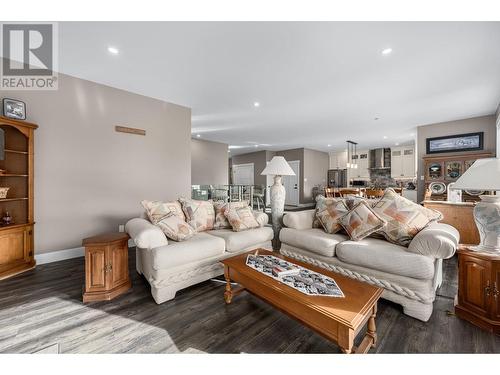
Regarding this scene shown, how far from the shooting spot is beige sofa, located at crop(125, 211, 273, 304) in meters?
1.95

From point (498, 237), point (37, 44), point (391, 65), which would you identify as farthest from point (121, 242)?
point (391, 65)

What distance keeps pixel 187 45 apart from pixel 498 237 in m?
3.29

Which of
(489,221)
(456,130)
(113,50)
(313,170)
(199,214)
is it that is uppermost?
(113,50)

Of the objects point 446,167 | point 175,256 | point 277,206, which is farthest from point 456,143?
point 175,256

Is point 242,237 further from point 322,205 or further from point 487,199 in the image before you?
point 487,199

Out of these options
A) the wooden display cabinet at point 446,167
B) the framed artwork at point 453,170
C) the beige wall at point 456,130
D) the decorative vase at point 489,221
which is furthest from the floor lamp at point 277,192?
the beige wall at point 456,130

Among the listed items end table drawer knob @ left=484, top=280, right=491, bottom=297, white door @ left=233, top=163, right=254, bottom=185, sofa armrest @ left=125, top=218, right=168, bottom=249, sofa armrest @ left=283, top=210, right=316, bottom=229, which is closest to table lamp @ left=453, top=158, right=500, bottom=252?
end table drawer knob @ left=484, top=280, right=491, bottom=297

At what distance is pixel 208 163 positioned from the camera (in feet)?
24.6

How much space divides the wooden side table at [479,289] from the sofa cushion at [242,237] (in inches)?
74.0

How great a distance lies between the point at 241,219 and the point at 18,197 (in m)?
2.84

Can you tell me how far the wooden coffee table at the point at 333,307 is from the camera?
1132 millimetres
